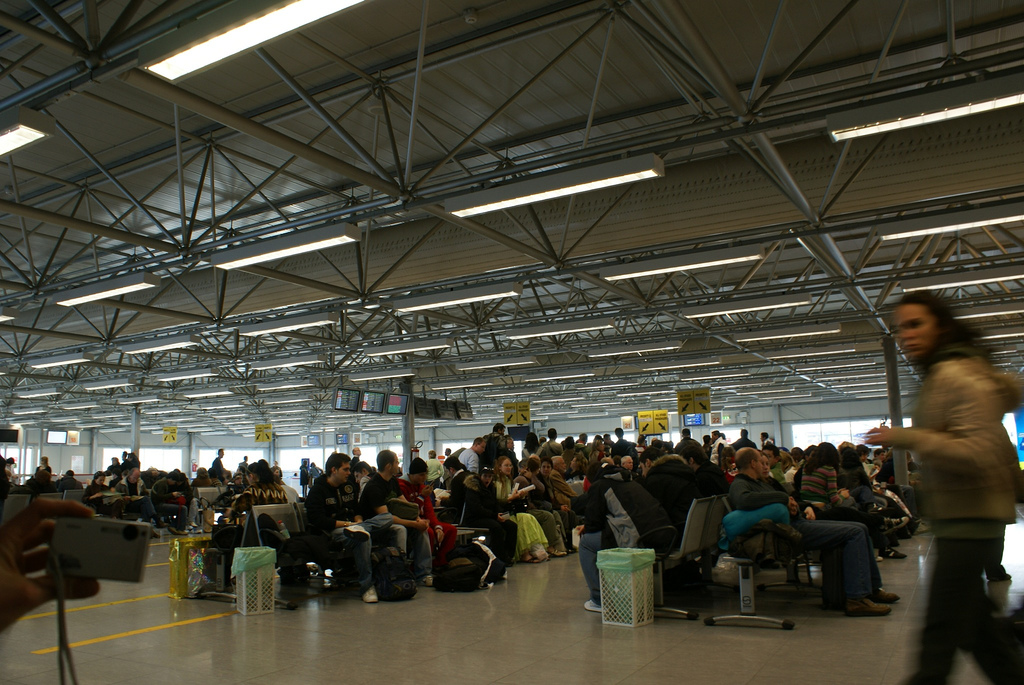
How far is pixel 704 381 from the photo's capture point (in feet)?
→ 97.5

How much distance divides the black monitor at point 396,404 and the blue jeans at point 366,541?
14407mm

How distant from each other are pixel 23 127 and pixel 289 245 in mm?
3228

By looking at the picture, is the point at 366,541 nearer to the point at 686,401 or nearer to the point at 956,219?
the point at 956,219

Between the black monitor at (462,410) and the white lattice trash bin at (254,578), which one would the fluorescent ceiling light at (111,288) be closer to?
the white lattice trash bin at (254,578)

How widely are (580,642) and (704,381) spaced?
2535 cm

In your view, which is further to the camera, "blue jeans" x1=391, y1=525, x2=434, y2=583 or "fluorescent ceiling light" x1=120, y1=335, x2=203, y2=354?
"fluorescent ceiling light" x1=120, y1=335, x2=203, y2=354

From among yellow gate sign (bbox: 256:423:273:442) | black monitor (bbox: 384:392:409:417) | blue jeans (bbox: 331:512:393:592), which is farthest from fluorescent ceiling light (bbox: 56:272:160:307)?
yellow gate sign (bbox: 256:423:273:442)

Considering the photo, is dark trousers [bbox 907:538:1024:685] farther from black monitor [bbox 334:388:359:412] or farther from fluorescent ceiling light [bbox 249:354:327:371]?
black monitor [bbox 334:388:359:412]

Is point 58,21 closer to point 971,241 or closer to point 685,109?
point 685,109

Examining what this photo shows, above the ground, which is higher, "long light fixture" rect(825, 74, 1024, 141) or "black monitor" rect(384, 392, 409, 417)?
"long light fixture" rect(825, 74, 1024, 141)

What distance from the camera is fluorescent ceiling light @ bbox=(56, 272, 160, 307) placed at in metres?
10.1

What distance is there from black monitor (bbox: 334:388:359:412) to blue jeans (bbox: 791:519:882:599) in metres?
16.1

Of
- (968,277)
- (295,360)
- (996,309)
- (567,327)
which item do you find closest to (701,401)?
(567,327)

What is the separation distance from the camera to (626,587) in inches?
229
